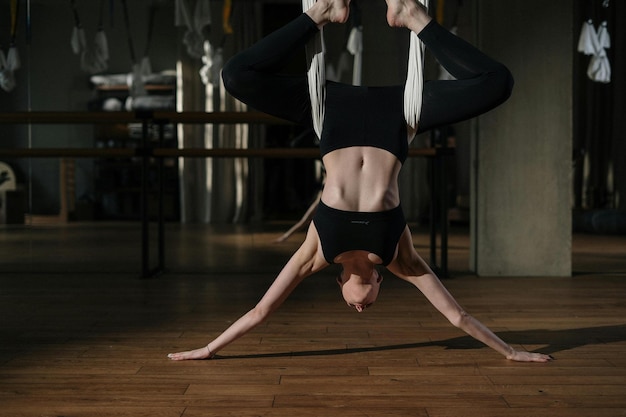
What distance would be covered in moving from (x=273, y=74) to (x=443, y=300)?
79 cm

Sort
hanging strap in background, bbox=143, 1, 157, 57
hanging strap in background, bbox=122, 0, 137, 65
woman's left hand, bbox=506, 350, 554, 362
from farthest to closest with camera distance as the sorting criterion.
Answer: hanging strap in background, bbox=143, 1, 157, 57 → hanging strap in background, bbox=122, 0, 137, 65 → woman's left hand, bbox=506, 350, 554, 362

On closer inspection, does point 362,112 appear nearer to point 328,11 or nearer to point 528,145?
point 328,11

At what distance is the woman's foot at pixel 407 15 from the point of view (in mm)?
1889

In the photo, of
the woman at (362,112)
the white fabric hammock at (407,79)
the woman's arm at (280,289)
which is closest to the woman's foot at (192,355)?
the woman's arm at (280,289)

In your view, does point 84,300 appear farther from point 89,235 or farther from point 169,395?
point 169,395

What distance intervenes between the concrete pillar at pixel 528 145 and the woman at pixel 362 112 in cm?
216

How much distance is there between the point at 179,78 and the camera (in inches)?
222

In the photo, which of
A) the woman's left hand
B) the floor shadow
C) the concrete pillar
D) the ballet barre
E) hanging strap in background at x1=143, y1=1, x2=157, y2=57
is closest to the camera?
the woman's left hand

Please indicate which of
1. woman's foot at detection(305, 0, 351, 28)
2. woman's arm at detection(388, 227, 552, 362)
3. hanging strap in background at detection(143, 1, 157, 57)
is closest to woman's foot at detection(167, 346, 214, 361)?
woman's arm at detection(388, 227, 552, 362)

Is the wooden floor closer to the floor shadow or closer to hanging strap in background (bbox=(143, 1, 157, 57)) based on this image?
the floor shadow

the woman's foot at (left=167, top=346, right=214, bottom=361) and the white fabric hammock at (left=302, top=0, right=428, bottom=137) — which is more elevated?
the white fabric hammock at (left=302, top=0, right=428, bottom=137)

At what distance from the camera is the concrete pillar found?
13.4 feet

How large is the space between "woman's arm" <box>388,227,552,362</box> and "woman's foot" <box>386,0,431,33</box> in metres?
0.57

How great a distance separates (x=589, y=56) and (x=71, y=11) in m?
5.02
